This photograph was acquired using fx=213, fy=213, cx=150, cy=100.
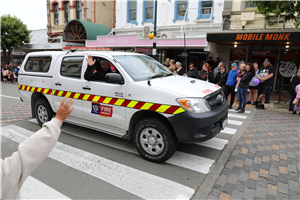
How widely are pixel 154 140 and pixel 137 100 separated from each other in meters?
0.82

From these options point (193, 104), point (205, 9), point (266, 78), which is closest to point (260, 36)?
point (266, 78)

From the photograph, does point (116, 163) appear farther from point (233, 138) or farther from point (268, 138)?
point (268, 138)

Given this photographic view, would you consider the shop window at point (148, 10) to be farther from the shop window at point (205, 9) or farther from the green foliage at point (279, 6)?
the green foliage at point (279, 6)

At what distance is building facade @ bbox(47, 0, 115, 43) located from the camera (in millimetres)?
21591

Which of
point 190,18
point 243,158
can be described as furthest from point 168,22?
point 243,158

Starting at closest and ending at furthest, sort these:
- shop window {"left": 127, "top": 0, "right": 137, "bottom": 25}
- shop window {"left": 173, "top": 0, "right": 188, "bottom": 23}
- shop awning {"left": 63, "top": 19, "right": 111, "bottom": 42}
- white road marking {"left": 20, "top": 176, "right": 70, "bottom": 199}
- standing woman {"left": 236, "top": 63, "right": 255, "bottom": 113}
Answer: white road marking {"left": 20, "top": 176, "right": 70, "bottom": 199} < standing woman {"left": 236, "top": 63, "right": 255, "bottom": 113} < shop window {"left": 173, "top": 0, "right": 188, "bottom": 23} < shop window {"left": 127, "top": 0, "right": 137, "bottom": 25} < shop awning {"left": 63, "top": 19, "right": 111, "bottom": 42}

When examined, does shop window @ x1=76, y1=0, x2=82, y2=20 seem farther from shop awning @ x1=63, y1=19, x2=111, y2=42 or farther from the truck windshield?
the truck windshield

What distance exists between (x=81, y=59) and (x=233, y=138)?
4.22 m

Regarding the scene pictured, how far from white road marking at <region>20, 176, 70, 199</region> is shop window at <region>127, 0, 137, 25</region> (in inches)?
656

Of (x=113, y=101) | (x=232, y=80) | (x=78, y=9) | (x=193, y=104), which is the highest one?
(x=78, y=9)

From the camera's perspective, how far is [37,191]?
3.20m

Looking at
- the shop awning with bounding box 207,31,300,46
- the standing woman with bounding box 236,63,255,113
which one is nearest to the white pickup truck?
the standing woman with bounding box 236,63,255,113

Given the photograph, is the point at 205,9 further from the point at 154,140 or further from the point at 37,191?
the point at 37,191

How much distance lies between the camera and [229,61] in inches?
583
